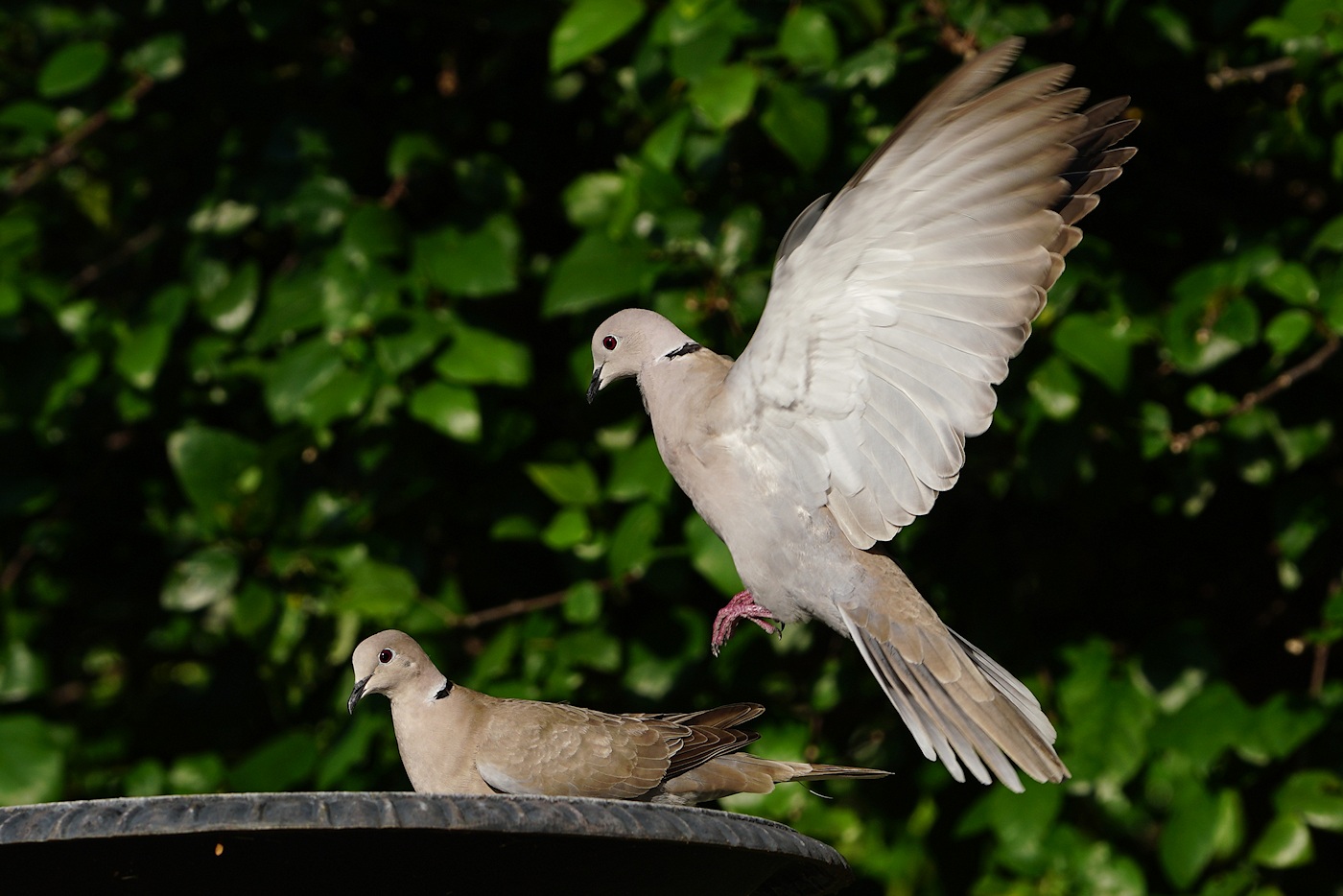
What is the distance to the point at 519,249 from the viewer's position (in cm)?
321

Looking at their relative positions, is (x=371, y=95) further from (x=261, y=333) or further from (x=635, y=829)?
(x=635, y=829)

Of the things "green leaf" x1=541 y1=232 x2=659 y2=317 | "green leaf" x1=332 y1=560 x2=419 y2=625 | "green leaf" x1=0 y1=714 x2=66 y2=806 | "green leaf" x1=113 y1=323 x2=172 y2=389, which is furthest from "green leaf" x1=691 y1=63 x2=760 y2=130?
"green leaf" x1=0 y1=714 x2=66 y2=806

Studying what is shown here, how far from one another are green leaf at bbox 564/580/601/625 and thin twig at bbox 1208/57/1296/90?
1586 millimetres

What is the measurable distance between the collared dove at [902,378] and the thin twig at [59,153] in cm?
208

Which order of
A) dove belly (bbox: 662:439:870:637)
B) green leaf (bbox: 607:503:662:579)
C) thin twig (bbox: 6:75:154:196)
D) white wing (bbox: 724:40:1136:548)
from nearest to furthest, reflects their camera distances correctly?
white wing (bbox: 724:40:1136:548)
dove belly (bbox: 662:439:870:637)
green leaf (bbox: 607:503:662:579)
thin twig (bbox: 6:75:154:196)

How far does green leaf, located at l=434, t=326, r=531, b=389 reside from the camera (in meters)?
2.85

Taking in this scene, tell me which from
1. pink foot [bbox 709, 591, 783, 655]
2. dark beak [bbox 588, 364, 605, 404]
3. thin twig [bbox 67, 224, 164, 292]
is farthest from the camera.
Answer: thin twig [bbox 67, 224, 164, 292]

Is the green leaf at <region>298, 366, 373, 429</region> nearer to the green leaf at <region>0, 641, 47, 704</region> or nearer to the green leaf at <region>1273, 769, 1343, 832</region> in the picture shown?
the green leaf at <region>0, 641, 47, 704</region>

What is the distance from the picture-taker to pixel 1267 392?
268 centimetres

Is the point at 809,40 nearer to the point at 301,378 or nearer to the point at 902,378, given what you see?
the point at 902,378

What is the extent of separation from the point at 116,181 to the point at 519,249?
1258 mm

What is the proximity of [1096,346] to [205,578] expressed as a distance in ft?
6.13

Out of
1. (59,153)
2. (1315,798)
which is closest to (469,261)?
(59,153)

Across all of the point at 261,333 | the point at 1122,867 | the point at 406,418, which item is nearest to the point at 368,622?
the point at 406,418
